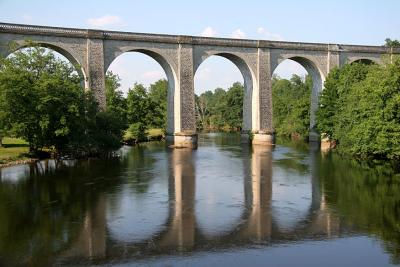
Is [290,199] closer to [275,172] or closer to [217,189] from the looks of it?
[217,189]

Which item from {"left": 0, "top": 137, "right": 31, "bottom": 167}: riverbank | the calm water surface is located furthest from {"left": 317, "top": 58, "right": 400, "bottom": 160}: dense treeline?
{"left": 0, "top": 137, "right": 31, "bottom": 167}: riverbank

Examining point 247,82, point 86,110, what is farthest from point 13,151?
point 247,82

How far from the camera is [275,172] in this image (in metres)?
33.3

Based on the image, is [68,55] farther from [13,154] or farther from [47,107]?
[13,154]

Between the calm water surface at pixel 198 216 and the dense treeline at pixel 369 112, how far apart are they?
3049mm

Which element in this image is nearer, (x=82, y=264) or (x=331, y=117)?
(x=82, y=264)

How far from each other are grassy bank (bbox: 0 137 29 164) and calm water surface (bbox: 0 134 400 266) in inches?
86.4

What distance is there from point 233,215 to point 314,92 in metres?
42.5

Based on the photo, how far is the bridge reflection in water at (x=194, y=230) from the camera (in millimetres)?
15844

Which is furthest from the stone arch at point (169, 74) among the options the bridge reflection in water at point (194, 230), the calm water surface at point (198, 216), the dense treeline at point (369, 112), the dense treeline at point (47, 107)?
the bridge reflection in water at point (194, 230)

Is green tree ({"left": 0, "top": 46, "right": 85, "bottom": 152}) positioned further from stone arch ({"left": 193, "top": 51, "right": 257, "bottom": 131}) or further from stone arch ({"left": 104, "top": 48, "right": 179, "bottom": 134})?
stone arch ({"left": 193, "top": 51, "right": 257, "bottom": 131})

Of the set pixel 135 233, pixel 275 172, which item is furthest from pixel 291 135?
pixel 135 233

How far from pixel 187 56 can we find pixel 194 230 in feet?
116

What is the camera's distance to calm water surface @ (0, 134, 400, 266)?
15.3 meters
